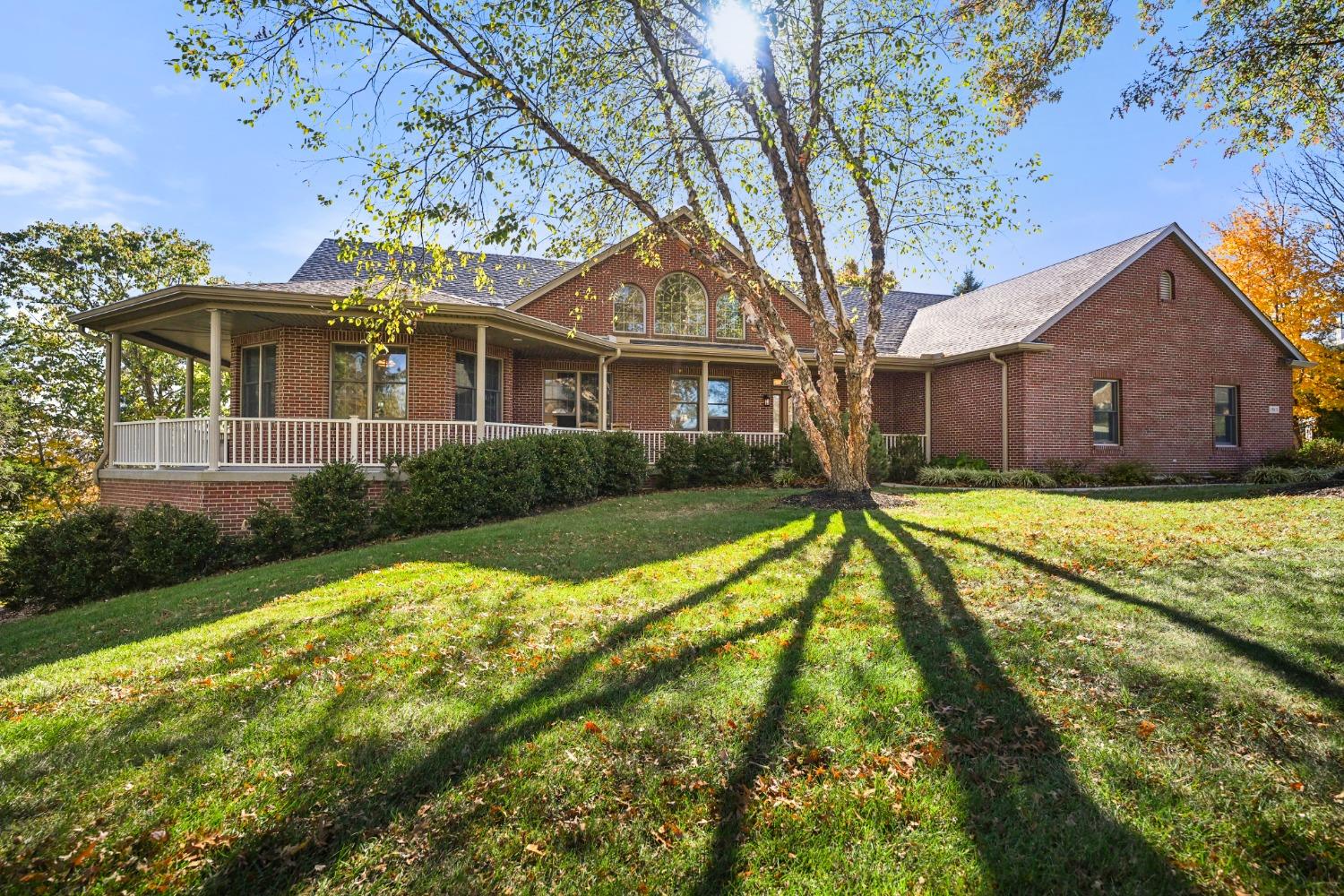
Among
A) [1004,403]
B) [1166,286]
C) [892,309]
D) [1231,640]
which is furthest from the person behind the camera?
[892,309]

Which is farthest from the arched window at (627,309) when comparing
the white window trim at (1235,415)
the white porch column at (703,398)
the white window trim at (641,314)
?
the white window trim at (1235,415)

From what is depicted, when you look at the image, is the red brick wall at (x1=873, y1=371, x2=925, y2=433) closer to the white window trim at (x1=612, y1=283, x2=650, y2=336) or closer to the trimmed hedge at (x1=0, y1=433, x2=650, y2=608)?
the white window trim at (x1=612, y1=283, x2=650, y2=336)

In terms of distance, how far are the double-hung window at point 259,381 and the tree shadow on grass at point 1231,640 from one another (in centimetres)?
1324

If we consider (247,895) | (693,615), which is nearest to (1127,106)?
(693,615)

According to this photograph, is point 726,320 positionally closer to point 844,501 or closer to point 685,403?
point 685,403

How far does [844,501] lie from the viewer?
10.1 meters

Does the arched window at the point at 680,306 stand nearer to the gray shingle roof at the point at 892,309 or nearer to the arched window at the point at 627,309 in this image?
the arched window at the point at 627,309

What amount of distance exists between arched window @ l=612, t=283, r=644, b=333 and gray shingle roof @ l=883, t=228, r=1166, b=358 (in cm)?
697

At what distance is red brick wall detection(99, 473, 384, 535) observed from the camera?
33.6ft

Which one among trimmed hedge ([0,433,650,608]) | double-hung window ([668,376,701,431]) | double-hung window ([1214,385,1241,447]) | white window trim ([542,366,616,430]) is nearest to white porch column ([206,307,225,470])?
trimmed hedge ([0,433,650,608])

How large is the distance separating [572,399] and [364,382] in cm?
485

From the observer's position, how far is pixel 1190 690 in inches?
134

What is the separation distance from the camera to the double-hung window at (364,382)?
41.7 feet

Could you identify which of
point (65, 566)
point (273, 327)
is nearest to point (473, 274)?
point (273, 327)
